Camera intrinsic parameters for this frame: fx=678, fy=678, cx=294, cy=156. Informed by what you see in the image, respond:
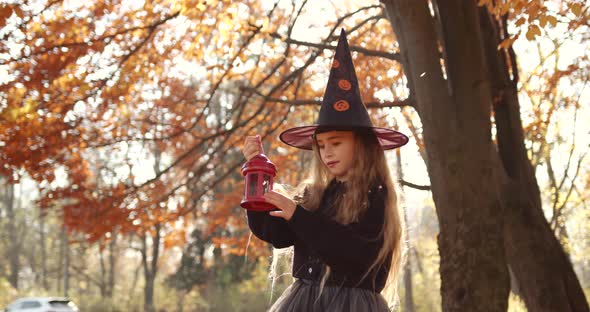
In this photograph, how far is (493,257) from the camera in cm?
504

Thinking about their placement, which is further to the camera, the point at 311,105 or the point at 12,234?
the point at 12,234

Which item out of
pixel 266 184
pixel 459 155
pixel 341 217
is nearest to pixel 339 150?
pixel 341 217

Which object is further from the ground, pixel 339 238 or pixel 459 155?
pixel 459 155

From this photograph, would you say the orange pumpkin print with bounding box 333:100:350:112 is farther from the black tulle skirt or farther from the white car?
the white car

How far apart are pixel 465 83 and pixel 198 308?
2086cm

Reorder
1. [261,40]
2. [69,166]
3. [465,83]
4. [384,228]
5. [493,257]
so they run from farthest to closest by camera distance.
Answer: [261,40], [69,166], [465,83], [493,257], [384,228]

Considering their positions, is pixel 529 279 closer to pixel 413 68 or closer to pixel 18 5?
pixel 413 68

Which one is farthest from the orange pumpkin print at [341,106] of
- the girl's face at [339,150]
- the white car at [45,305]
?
the white car at [45,305]

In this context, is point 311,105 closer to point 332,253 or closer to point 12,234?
point 332,253

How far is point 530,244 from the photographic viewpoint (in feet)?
20.0

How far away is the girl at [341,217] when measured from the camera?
2.50m

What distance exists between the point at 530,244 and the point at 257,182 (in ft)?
14.0

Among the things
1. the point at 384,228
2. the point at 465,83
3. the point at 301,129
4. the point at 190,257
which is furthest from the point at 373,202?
the point at 190,257

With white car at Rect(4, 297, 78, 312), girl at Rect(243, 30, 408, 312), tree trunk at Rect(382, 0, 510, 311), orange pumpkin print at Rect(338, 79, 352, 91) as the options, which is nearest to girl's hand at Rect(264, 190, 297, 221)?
girl at Rect(243, 30, 408, 312)
